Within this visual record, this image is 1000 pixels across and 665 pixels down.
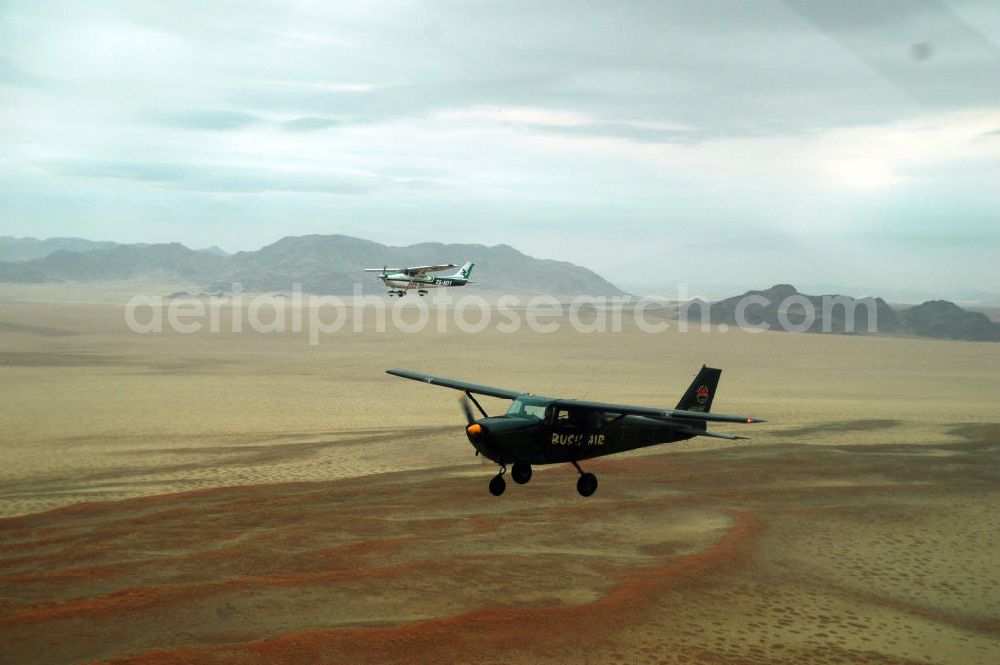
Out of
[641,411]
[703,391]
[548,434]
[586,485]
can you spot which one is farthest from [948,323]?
[548,434]

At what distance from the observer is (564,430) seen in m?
23.3

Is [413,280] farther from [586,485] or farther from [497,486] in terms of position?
[497,486]

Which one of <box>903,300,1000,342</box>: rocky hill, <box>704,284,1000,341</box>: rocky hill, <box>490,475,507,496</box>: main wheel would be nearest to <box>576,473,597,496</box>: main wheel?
<box>490,475,507,496</box>: main wheel

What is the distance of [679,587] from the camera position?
1878 centimetres

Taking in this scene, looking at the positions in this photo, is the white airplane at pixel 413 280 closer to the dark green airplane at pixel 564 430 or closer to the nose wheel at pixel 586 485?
the dark green airplane at pixel 564 430

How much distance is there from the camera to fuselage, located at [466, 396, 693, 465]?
22.1 m

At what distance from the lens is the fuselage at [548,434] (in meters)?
22.1

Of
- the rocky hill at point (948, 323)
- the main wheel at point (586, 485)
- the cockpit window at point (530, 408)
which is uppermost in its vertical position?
the rocky hill at point (948, 323)

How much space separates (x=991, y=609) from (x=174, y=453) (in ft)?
99.0

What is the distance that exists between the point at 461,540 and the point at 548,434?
12.8ft

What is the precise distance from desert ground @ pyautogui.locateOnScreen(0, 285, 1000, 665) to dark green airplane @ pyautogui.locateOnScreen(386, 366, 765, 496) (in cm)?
203

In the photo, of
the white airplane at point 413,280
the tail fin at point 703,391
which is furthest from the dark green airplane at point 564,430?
the white airplane at point 413,280

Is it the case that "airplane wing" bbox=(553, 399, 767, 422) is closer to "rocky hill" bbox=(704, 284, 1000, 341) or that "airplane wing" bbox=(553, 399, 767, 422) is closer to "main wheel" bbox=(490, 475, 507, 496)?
"main wheel" bbox=(490, 475, 507, 496)

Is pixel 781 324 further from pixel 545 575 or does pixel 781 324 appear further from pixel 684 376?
pixel 545 575
